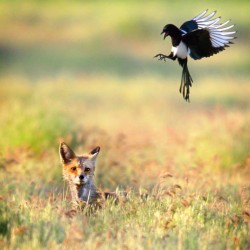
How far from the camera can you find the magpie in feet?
30.8

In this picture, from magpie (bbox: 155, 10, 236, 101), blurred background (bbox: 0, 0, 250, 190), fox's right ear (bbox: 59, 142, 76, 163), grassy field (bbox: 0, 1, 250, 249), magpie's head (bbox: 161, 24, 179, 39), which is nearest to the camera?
grassy field (bbox: 0, 1, 250, 249)

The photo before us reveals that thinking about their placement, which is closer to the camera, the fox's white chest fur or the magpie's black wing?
the fox's white chest fur

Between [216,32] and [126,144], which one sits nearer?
[216,32]

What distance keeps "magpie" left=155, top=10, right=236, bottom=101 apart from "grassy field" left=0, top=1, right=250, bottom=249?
1200 mm

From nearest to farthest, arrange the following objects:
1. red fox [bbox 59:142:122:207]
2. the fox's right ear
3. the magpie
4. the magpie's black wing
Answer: the magpie < the magpie's black wing < red fox [bbox 59:142:122:207] < the fox's right ear

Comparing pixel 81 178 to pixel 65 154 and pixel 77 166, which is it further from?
pixel 65 154

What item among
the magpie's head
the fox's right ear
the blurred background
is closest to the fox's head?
the fox's right ear

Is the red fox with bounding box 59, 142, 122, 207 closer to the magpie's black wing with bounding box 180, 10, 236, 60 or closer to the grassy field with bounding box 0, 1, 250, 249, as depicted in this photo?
the grassy field with bounding box 0, 1, 250, 249

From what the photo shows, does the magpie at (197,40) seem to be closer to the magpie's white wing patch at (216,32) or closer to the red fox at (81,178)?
the magpie's white wing patch at (216,32)

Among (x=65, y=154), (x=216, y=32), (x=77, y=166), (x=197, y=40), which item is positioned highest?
(x=216, y=32)

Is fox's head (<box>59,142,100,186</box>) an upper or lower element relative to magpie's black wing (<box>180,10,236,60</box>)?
lower

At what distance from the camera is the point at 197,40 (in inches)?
375

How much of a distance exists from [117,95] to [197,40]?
1408cm

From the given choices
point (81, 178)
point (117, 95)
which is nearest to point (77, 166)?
point (81, 178)
